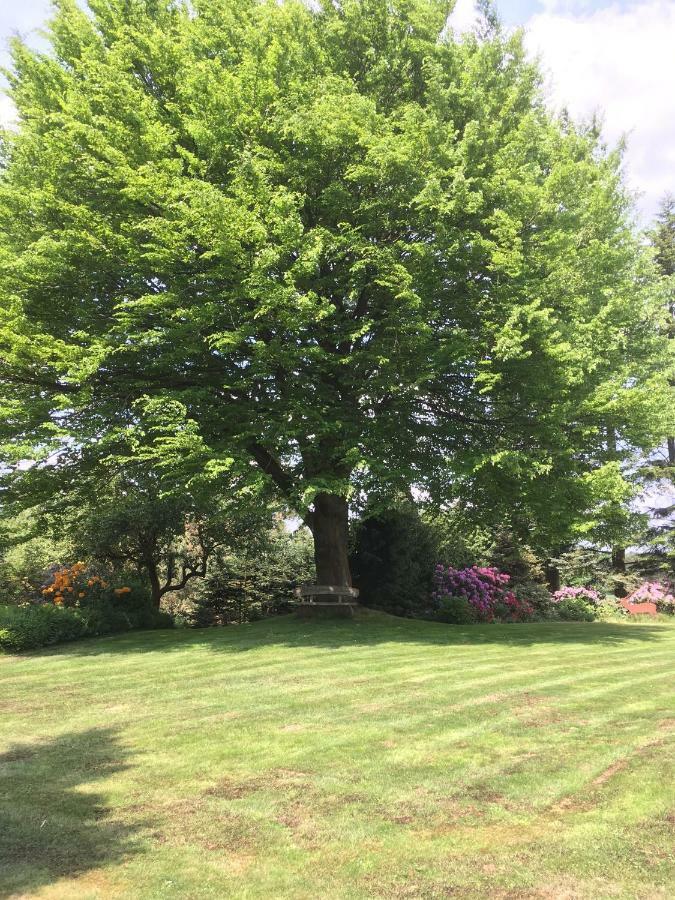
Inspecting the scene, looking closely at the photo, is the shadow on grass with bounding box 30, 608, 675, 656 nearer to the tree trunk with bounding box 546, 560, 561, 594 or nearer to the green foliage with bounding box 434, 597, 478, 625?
the green foliage with bounding box 434, 597, 478, 625

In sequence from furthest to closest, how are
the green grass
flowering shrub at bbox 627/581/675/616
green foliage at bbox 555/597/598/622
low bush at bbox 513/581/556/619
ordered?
1. flowering shrub at bbox 627/581/675/616
2. low bush at bbox 513/581/556/619
3. green foliage at bbox 555/597/598/622
4. the green grass

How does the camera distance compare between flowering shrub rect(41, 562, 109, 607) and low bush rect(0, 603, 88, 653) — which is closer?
low bush rect(0, 603, 88, 653)

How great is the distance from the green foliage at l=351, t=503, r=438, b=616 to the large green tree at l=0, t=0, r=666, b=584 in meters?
4.60

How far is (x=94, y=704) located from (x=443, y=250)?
39.7ft

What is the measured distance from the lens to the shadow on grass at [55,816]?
4.00m

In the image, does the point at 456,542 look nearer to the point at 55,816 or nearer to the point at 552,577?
the point at 552,577

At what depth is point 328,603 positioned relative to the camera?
18.2 metres

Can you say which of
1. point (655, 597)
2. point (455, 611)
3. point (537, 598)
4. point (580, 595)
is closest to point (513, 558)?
point (537, 598)

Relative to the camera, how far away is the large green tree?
47.1ft

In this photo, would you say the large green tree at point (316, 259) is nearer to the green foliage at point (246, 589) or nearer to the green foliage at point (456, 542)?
the green foliage at point (456, 542)

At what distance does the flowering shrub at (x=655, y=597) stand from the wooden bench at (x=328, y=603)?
14012mm

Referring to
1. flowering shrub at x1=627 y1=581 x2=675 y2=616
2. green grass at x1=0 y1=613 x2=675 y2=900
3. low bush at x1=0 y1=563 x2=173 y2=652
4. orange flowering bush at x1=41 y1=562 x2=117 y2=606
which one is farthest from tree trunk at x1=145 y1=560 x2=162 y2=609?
flowering shrub at x1=627 y1=581 x2=675 y2=616

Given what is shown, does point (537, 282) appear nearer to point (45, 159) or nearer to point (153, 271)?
point (153, 271)

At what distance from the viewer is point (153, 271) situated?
49.9 ft
